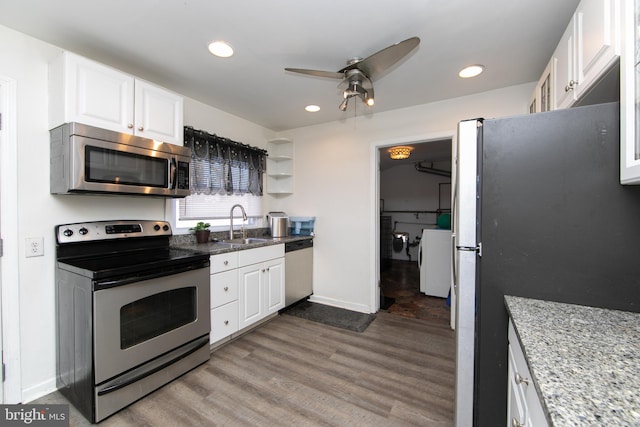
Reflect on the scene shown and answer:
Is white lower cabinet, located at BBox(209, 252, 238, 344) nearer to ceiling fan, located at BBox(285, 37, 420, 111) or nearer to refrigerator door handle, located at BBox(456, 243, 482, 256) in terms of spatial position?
ceiling fan, located at BBox(285, 37, 420, 111)

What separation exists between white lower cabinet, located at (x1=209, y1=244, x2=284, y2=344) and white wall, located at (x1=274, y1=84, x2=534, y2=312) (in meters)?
0.76

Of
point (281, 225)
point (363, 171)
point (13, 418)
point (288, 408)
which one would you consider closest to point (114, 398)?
point (13, 418)

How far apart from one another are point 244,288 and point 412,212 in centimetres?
566

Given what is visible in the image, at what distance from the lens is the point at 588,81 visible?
4.07 ft

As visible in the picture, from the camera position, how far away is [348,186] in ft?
11.2

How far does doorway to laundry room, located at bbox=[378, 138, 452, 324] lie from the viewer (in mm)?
4129

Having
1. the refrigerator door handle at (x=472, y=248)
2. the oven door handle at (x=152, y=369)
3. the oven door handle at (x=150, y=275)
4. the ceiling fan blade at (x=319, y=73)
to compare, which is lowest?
the oven door handle at (x=152, y=369)

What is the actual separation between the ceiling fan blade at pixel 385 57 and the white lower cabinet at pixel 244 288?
6.24ft

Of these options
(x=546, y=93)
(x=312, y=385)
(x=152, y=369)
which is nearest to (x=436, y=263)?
(x=546, y=93)

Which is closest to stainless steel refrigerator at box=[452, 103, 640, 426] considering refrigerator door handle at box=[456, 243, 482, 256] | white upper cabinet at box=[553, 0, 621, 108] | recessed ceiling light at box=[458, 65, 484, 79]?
refrigerator door handle at box=[456, 243, 482, 256]

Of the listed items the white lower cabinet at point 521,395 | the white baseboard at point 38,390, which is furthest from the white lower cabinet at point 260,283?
the white lower cabinet at point 521,395

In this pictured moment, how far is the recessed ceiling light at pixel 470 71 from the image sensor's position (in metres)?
2.16

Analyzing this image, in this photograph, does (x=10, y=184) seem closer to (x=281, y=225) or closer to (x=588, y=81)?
(x=281, y=225)

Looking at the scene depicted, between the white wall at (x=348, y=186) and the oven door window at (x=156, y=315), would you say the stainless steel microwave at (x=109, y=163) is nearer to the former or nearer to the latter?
the oven door window at (x=156, y=315)
